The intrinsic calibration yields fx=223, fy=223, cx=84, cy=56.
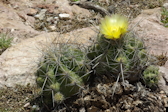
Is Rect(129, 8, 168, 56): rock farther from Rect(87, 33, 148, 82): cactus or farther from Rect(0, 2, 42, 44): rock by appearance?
Rect(0, 2, 42, 44): rock

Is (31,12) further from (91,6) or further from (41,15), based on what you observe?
(91,6)

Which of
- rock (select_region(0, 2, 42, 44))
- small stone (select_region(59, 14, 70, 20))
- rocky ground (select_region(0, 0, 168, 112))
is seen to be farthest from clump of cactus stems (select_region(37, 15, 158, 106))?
small stone (select_region(59, 14, 70, 20))

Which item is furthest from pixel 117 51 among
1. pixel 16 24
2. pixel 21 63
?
pixel 16 24

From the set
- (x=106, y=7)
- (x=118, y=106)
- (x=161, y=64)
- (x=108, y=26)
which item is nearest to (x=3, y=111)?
(x=118, y=106)

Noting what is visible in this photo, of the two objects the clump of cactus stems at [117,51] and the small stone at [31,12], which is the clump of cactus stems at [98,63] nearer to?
the clump of cactus stems at [117,51]

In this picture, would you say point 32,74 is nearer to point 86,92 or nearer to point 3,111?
point 3,111

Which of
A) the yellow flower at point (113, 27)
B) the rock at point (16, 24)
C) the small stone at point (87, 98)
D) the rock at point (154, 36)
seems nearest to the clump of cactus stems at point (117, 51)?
the yellow flower at point (113, 27)
